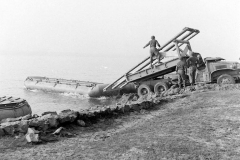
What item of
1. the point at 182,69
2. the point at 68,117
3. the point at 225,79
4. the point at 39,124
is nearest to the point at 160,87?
the point at 182,69

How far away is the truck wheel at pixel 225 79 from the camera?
13.8 meters

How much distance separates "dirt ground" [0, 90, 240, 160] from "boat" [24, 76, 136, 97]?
1261cm

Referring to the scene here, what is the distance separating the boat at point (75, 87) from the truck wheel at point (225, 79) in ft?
28.1

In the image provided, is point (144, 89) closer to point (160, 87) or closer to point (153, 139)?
point (160, 87)

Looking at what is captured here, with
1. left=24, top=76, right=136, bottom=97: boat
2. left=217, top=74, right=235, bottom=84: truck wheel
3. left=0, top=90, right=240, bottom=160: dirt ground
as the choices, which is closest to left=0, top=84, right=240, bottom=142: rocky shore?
left=0, top=90, right=240, bottom=160: dirt ground

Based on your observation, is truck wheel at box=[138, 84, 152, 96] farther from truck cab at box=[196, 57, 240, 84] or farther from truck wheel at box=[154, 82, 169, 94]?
truck cab at box=[196, 57, 240, 84]

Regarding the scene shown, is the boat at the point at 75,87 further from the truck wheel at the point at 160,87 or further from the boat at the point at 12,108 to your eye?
the boat at the point at 12,108

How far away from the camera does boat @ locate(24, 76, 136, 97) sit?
22562mm

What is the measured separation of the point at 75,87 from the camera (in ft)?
83.5

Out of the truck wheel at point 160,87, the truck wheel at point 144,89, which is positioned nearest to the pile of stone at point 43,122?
the truck wheel at point 160,87

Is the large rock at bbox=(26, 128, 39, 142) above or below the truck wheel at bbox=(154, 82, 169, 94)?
below

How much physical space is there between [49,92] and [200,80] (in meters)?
18.4

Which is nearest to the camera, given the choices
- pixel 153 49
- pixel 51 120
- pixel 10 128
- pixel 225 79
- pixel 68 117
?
pixel 10 128

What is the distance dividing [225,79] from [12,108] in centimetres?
1110
